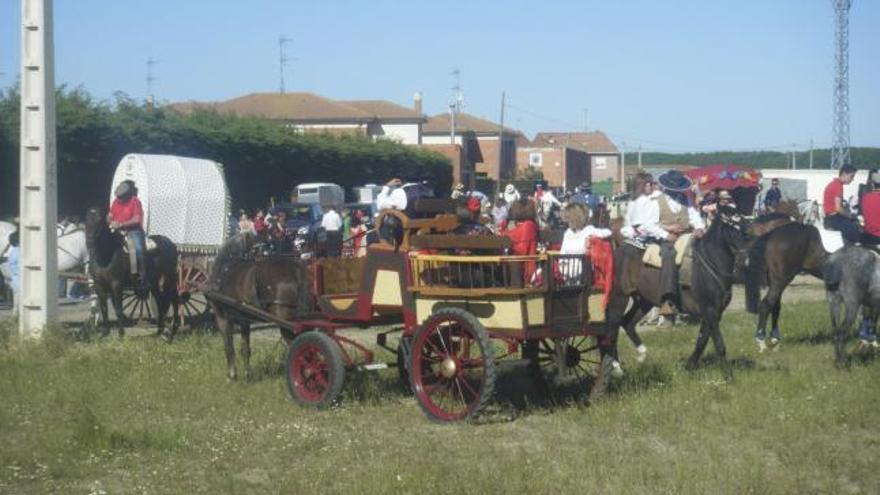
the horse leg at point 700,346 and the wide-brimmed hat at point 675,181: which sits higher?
the wide-brimmed hat at point 675,181

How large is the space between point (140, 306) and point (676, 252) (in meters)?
9.22

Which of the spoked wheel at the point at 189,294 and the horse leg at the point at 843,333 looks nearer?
the horse leg at the point at 843,333

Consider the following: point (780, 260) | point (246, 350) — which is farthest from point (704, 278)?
point (246, 350)

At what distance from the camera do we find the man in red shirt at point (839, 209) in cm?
1630

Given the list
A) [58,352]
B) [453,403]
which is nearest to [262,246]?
[58,352]

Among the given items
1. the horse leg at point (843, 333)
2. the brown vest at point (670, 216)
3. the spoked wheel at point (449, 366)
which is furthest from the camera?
the brown vest at point (670, 216)

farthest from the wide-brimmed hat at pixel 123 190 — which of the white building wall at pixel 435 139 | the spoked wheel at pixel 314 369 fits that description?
the white building wall at pixel 435 139

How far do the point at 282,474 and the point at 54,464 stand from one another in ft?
5.72

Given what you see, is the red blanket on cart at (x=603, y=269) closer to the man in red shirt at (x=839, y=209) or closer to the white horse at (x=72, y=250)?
the man in red shirt at (x=839, y=209)

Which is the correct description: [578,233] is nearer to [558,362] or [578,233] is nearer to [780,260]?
[558,362]

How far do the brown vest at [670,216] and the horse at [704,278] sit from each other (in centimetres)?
163

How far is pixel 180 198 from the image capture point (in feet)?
71.3

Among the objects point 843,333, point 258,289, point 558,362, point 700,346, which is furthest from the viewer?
point 843,333

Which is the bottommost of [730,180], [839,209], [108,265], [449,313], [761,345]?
[761,345]
